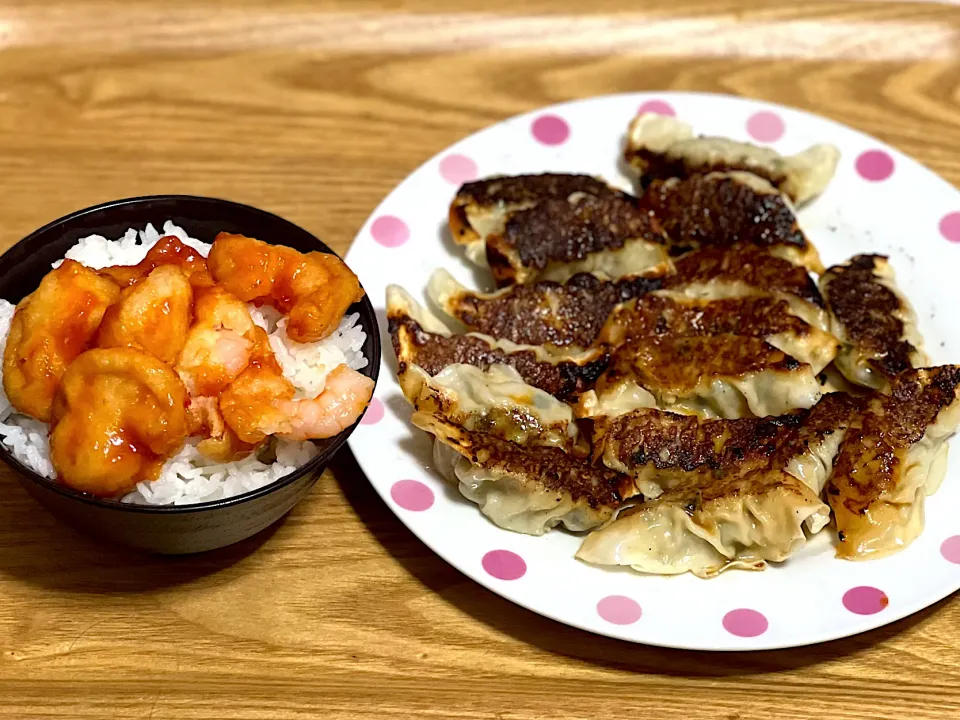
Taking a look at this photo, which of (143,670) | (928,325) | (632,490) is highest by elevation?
(928,325)

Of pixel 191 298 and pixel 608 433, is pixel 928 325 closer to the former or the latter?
pixel 608 433

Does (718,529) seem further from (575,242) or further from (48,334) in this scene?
(48,334)

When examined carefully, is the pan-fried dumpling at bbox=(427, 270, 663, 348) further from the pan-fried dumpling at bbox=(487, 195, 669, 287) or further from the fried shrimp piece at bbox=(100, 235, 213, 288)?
the fried shrimp piece at bbox=(100, 235, 213, 288)

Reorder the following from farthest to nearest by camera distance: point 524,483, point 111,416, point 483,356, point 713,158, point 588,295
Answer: point 713,158, point 588,295, point 483,356, point 524,483, point 111,416

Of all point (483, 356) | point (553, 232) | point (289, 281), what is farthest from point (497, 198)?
point (289, 281)

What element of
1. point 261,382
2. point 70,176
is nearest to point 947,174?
point 261,382

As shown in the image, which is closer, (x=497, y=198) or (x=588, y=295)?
(x=588, y=295)

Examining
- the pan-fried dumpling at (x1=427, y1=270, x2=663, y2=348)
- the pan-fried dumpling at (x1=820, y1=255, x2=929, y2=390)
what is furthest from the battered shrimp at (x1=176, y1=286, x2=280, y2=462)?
the pan-fried dumpling at (x1=820, y1=255, x2=929, y2=390)
